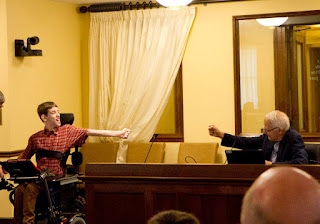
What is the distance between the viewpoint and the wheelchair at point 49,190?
4.91 metres

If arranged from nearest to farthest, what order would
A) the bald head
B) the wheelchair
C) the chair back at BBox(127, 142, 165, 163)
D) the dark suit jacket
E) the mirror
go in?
the bald head → the dark suit jacket → the wheelchair → the mirror → the chair back at BBox(127, 142, 165, 163)

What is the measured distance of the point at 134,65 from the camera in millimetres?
7527

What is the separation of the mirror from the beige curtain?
828 millimetres

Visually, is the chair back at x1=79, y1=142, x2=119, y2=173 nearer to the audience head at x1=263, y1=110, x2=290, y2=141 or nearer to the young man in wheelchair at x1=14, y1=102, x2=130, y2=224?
the young man in wheelchair at x1=14, y1=102, x2=130, y2=224

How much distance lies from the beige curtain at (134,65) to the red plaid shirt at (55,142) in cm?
202

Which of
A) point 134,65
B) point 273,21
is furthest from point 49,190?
point 273,21

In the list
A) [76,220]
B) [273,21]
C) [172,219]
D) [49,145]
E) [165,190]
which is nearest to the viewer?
[172,219]

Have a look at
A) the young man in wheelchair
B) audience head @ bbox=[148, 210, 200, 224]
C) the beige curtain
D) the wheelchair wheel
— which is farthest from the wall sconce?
audience head @ bbox=[148, 210, 200, 224]

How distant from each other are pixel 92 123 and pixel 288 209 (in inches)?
273

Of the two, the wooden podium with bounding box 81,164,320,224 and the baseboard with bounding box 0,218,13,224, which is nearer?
the wooden podium with bounding box 81,164,320,224

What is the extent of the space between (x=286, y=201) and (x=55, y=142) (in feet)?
15.3

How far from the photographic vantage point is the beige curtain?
7.37 m

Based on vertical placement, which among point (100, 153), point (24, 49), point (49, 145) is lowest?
point (100, 153)

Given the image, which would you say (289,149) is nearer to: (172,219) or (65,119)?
(65,119)
